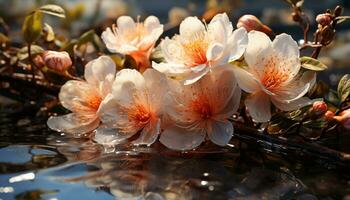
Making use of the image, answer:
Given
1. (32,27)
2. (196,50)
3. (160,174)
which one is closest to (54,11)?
(32,27)

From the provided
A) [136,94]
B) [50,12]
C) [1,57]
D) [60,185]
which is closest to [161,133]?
[136,94]

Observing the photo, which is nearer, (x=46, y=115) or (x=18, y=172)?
(x=18, y=172)

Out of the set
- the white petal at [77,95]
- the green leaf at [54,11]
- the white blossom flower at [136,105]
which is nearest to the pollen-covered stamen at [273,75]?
the white blossom flower at [136,105]

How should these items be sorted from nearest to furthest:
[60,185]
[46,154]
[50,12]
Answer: [60,185] < [46,154] < [50,12]

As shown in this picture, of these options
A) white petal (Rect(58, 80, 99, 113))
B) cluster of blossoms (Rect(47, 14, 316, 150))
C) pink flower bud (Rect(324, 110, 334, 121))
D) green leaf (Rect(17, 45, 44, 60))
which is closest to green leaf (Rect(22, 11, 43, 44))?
green leaf (Rect(17, 45, 44, 60))

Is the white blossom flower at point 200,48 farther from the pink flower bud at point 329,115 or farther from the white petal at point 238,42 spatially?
the pink flower bud at point 329,115

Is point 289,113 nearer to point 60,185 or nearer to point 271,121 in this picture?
point 271,121
